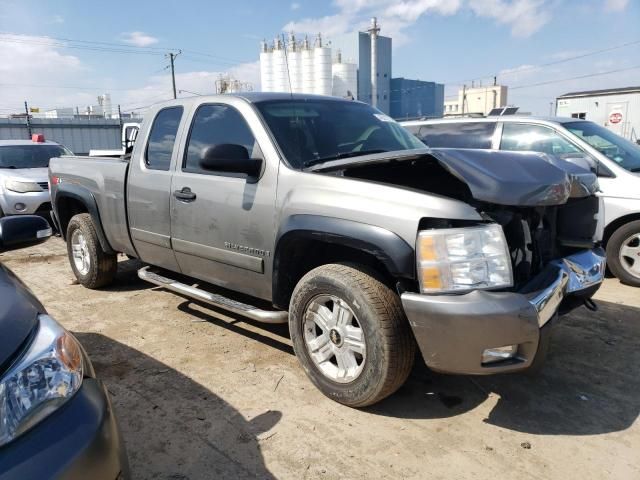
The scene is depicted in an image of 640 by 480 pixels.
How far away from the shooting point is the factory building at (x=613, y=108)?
2261 centimetres

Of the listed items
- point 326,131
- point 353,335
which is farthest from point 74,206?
point 353,335

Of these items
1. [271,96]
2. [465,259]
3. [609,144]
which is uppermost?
[271,96]

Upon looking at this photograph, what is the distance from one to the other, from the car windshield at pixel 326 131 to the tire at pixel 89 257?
8.53 ft

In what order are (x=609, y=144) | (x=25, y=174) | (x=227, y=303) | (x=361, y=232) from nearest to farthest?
(x=361, y=232)
(x=227, y=303)
(x=609, y=144)
(x=25, y=174)

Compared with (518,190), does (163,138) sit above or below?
above

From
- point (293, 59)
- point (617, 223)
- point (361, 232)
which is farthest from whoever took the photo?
point (293, 59)

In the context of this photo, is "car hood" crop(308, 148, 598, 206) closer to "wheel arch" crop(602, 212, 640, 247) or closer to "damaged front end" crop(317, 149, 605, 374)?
"damaged front end" crop(317, 149, 605, 374)

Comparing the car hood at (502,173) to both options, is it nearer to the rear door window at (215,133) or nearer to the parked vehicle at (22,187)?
the rear door window at (215,133)

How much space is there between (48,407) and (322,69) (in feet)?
122

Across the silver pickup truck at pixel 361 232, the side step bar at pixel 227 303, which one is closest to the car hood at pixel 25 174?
the silver pickup truck at pixel 361 232

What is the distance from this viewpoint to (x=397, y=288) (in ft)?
9.04

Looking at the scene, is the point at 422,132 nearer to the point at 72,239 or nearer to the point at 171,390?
the point at 72,239

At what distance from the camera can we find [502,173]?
105 inches

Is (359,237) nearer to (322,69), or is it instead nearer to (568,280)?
(568,280)
